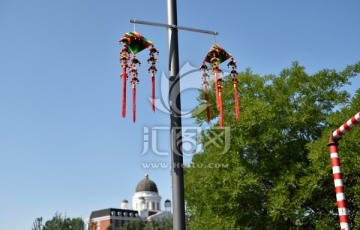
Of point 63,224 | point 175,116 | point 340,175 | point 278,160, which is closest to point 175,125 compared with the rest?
point 175,116

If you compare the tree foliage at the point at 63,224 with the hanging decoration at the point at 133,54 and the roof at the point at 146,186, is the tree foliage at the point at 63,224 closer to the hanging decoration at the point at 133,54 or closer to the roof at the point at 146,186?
the roof at the point at 146,186

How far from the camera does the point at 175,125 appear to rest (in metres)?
5.08

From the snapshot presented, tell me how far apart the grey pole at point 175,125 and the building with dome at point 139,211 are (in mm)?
87090

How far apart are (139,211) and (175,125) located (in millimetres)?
97513

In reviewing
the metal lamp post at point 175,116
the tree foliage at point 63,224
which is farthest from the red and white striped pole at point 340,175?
the tree foliage at point 63,224

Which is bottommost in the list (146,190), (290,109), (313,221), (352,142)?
(313,221)

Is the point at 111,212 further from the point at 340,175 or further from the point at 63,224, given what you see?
the point at 340,175

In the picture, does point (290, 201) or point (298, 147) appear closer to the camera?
point (290, 201)

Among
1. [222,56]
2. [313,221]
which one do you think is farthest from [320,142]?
[222,56]

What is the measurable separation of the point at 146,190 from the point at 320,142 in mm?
91271

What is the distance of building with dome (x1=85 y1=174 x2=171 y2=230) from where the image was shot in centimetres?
9288

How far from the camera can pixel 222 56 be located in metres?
6.28

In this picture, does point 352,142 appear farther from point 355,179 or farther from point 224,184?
point 224,184

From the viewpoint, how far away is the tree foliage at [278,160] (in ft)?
50.2
